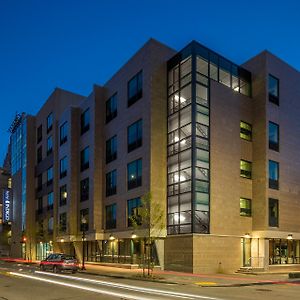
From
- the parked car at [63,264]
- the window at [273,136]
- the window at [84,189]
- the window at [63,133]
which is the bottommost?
the parked car at [63,264]

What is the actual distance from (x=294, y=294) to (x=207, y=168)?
16407 mm

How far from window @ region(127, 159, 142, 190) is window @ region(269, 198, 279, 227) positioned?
439 inches

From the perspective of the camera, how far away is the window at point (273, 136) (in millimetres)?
39562

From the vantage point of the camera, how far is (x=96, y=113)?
47.7 m

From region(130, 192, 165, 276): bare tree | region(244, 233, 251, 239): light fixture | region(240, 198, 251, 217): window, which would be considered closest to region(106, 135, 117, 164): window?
region(130, 192, 165, 276): bare tree

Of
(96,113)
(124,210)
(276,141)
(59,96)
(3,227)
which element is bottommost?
(3,227)

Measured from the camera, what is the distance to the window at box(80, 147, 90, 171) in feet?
163

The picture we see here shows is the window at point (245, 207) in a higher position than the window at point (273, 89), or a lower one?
lower

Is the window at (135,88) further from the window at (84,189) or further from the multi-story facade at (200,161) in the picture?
the window at (84,189)

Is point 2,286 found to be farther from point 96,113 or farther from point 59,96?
point 59,96

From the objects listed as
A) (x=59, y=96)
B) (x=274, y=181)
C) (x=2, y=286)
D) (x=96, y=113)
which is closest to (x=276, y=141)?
(x=274, y=181)

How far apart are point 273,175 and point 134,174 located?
12.0 metres

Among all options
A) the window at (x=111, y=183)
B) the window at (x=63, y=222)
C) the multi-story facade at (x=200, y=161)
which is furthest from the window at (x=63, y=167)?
the window at (x=111, y=183)

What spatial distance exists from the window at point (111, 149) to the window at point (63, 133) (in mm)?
10309
